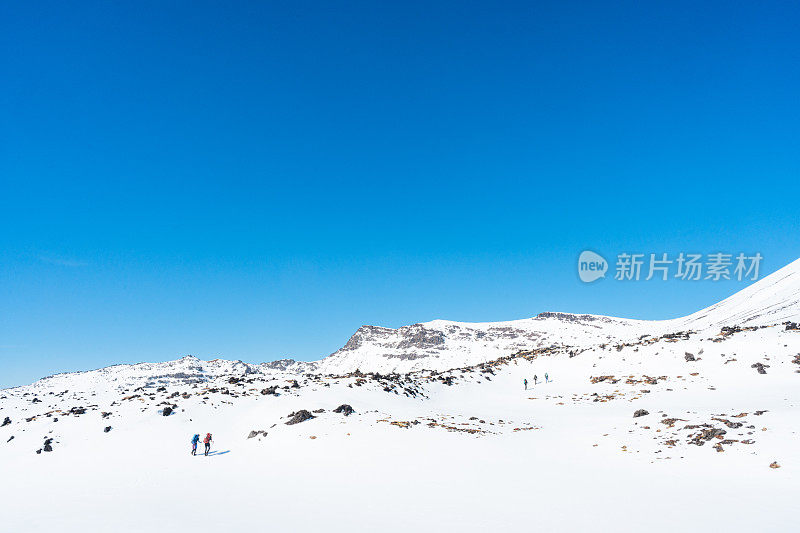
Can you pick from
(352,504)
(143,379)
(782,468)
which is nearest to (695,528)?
(782,468)

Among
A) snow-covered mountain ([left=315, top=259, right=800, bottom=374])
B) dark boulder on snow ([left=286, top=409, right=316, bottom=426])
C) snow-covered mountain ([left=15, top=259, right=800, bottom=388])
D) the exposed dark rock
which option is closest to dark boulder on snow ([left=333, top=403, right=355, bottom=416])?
dark boulder on snow ([left=286, top=409, right=316, bottom=426])

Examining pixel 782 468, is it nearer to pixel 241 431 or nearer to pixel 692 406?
pixel 692 406

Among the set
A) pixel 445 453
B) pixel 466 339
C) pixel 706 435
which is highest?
pixel 466 339

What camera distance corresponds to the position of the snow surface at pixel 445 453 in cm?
1384

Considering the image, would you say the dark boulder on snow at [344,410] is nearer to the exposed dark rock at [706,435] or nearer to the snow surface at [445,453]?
the snow surface at [445,453]

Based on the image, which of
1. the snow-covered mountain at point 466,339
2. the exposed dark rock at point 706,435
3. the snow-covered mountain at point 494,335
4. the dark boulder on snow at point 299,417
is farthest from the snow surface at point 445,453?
the snow-covered mountain at point 494,335

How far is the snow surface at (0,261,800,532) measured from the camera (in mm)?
13839

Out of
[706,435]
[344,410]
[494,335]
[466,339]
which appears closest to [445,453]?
[344,410]

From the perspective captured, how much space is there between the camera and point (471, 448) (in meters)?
22.5

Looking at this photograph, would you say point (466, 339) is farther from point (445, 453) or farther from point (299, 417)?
point (445, 453)

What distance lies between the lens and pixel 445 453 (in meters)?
21.6

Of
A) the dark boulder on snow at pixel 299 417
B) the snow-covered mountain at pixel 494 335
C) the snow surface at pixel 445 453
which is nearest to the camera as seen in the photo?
the snow surface at pixel 445 453

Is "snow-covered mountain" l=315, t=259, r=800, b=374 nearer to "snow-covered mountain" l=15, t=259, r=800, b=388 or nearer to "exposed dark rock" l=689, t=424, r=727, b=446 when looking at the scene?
"snow-covered mountain" l=15, t=259, r=800, b=388

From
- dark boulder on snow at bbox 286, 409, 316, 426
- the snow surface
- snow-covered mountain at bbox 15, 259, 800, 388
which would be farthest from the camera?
snow-covered mountain at bbox 15, 259, 800, 388
